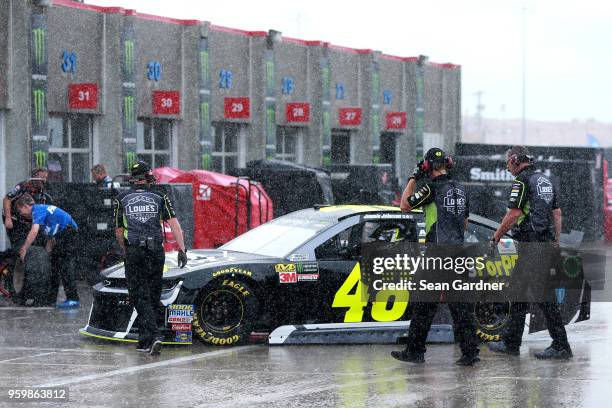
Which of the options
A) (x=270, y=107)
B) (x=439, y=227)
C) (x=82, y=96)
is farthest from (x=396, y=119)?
(x=439, y=227)

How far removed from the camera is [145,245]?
38.2 ft

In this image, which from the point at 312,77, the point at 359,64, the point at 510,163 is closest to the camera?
the point at 510,163

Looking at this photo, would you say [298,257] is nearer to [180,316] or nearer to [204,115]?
[180,316]

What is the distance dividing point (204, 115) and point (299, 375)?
21645mm

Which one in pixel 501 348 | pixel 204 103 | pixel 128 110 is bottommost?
pixel 501 348

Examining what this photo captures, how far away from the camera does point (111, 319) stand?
12.2m

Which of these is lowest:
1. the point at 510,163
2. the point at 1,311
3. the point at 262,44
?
the point at 1,311

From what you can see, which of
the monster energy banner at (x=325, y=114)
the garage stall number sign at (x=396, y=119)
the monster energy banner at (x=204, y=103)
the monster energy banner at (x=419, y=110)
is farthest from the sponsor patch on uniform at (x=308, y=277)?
the monster energy banner at (x=419, y=110)

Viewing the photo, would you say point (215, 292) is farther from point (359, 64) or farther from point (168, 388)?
point (359, 64)

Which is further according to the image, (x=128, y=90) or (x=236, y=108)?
(x=236, y=108)

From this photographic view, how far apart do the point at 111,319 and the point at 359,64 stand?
98.3 ft

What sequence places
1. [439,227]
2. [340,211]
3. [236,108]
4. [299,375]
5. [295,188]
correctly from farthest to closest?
[236,108]
[295,188]
[340,211]
[439,227]
[299,375]

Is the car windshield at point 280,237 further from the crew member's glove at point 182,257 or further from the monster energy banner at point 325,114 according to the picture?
the monster energy banner at point 325,114

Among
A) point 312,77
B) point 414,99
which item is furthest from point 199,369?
point 414,99
